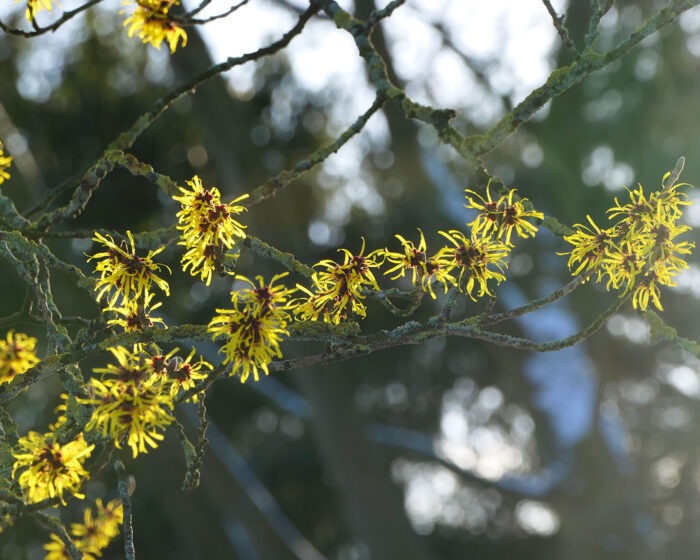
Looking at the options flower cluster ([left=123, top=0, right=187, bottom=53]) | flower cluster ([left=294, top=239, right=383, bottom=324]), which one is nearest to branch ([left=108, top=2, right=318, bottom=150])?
flower cluster ([left=123, top=0, right=187, bottom=53])

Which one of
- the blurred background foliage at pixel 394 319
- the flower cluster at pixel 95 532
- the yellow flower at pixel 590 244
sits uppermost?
the blurred background foliage at pixel 394 319

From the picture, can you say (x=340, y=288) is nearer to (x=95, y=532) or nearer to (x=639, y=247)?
(x=639, y=247)

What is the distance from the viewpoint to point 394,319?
7.42m

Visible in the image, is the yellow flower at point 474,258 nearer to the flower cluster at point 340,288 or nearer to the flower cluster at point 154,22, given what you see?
the flower cluster at point 340,288

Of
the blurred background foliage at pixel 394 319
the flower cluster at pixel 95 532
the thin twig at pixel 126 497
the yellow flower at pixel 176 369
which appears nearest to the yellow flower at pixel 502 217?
the yellow flower at pixel 176 369

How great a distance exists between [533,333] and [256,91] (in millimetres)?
3588

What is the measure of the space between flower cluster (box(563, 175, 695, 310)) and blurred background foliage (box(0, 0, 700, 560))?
3.54m

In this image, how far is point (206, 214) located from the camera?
66.8 inches

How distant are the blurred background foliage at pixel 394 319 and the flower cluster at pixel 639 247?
11.6 ft

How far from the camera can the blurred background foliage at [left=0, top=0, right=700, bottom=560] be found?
6121mm

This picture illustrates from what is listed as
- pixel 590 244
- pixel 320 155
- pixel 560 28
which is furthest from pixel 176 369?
pixel 560 28

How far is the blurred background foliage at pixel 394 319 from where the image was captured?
6.12 metres

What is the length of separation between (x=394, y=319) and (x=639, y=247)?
5717 millimetres

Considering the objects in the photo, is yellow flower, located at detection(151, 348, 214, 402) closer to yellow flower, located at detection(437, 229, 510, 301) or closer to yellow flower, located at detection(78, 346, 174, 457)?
yellow flower, located at detection(78, 346, 174, 457)
